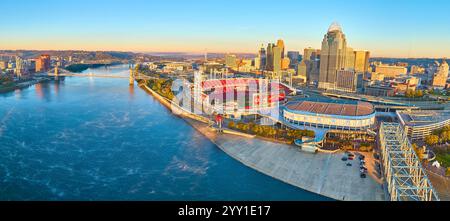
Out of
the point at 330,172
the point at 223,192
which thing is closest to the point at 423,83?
the point at 330,172

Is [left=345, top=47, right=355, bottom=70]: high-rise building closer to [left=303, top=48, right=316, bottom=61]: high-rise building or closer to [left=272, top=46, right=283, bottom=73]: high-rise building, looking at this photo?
[left=303, top=48, right=316, bottom=61]: high-rise building

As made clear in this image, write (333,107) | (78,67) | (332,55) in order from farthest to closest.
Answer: (78,67), (332,55), (333,107)

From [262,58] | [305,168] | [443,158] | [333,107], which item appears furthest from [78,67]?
[443,158]

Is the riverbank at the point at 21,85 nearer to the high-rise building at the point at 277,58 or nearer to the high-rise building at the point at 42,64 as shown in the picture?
the high-rise building at the point at 42,64

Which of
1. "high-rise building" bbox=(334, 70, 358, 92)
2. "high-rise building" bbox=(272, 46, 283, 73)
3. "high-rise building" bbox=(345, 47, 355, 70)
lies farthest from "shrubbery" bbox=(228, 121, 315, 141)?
"high-rise building" bbox=(272, 46, 283, 73)

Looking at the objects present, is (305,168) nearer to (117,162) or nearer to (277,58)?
(117,162)
